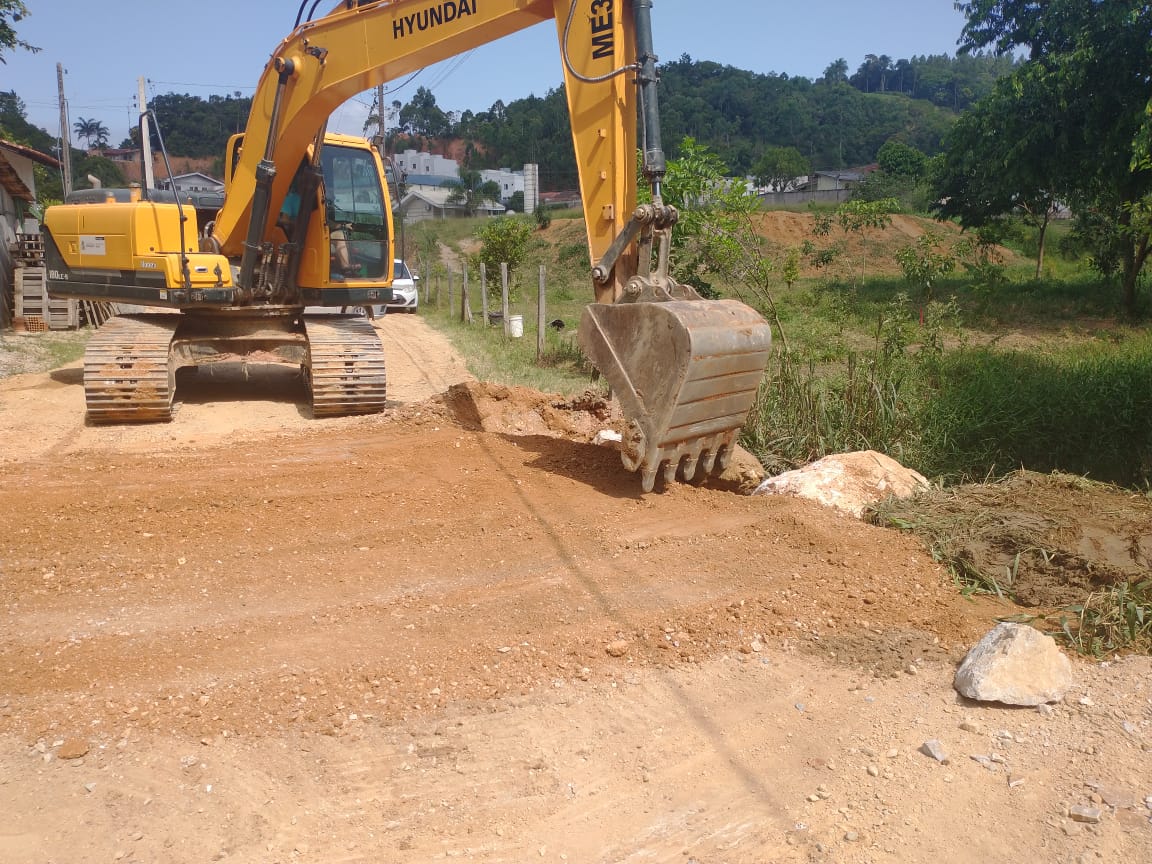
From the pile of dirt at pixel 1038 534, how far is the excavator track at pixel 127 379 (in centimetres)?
644

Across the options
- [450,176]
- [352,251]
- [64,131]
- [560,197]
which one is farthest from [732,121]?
[352,251]

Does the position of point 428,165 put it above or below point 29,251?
above

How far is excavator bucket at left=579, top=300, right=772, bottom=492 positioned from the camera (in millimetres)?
5258

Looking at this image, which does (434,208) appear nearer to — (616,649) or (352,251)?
(352,251)

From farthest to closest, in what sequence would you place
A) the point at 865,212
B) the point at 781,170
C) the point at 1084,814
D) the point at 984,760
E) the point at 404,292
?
the point at 781,170 → the point at 404,292 → the point at 865,212 → the point at 984,760 → the point at 1084,814

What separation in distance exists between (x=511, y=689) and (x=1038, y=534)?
10.1ft

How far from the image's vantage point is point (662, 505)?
561cm

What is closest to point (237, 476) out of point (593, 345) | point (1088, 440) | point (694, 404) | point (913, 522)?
point (593, 345)

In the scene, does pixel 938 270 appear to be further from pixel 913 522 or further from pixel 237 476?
pixel 237 476

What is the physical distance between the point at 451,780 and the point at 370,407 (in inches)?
245

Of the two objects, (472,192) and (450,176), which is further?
(450,176)

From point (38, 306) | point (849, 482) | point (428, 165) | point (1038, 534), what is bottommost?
point (1038, 534)

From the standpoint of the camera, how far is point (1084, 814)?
2.84 m

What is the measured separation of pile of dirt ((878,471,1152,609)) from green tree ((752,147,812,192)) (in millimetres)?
66639
